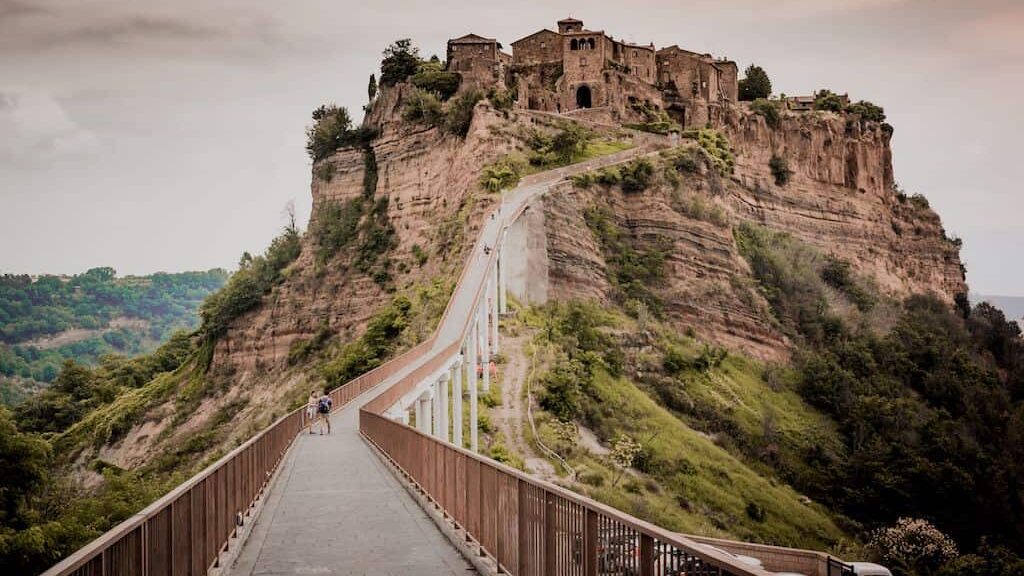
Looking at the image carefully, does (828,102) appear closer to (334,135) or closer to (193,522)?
(334,135)

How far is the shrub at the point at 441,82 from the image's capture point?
78.6 m

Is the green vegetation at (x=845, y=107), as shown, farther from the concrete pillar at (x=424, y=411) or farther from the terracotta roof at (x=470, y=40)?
the concrete pillar at (x=424, y=411)

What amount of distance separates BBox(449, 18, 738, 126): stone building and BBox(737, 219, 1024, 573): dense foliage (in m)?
12.7

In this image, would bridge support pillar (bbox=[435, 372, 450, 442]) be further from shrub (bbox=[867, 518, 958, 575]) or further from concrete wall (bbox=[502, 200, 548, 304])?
shrub (bbox=[867, 518, 958, 575])

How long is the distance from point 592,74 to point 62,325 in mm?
117159

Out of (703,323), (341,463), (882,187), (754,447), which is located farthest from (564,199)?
(882,187)

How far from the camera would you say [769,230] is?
8981 centimetres

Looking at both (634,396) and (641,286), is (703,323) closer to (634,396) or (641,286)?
(641,286)

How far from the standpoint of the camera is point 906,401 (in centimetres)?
7462

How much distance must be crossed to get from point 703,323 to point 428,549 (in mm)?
57996

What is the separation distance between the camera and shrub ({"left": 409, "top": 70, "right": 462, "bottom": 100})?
78.6m

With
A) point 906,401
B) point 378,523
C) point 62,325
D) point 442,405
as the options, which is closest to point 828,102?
point 906,401

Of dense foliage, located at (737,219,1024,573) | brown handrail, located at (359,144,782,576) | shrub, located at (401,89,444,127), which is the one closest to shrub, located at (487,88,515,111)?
shrub, located at (401,89,444,127)

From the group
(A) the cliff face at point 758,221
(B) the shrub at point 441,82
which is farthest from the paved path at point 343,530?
(B) the shrub at point 441,82
